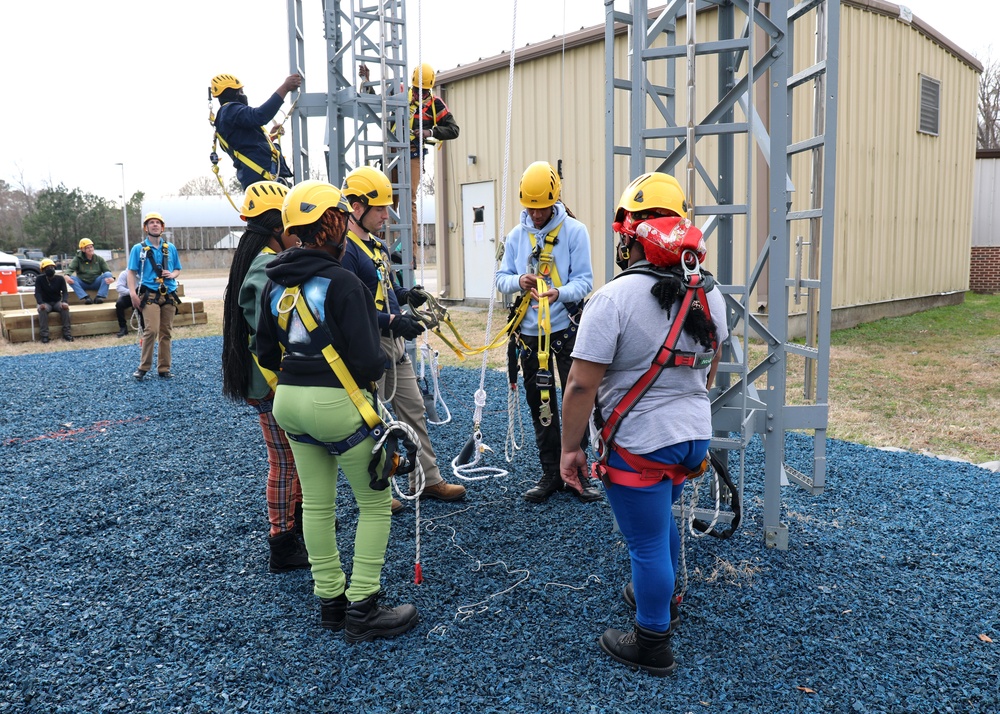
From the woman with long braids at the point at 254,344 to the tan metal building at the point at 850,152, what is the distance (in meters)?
7.37

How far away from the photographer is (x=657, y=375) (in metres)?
2.74

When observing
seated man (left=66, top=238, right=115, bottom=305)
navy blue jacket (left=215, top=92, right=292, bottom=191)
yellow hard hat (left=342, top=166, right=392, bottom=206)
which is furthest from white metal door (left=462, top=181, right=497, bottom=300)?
yellow hard hat (left=342, top=166, right=392, bottom=206)

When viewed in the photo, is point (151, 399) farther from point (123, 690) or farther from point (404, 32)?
point (123, 690)

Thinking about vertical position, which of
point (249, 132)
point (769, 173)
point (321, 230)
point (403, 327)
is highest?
point (249, 132)

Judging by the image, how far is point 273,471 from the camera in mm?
3986

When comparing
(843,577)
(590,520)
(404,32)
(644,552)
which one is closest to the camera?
(644,552)

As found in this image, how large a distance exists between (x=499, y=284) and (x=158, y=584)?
2.74m

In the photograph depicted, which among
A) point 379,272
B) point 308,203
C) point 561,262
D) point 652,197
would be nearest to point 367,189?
point 379,272

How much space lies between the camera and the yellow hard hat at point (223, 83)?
20.8 ft

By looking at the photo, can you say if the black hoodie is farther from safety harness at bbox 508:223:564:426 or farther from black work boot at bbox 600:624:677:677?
safety harness at bbox 508:223:564:426

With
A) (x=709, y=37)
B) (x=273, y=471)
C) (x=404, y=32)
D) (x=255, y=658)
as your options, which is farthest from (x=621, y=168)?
(x=255, y=658)

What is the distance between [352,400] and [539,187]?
218cm

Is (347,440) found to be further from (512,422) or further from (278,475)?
(512,422)

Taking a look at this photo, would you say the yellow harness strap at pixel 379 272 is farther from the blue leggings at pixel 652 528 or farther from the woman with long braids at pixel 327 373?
the blue leggings at pixel 652 528
